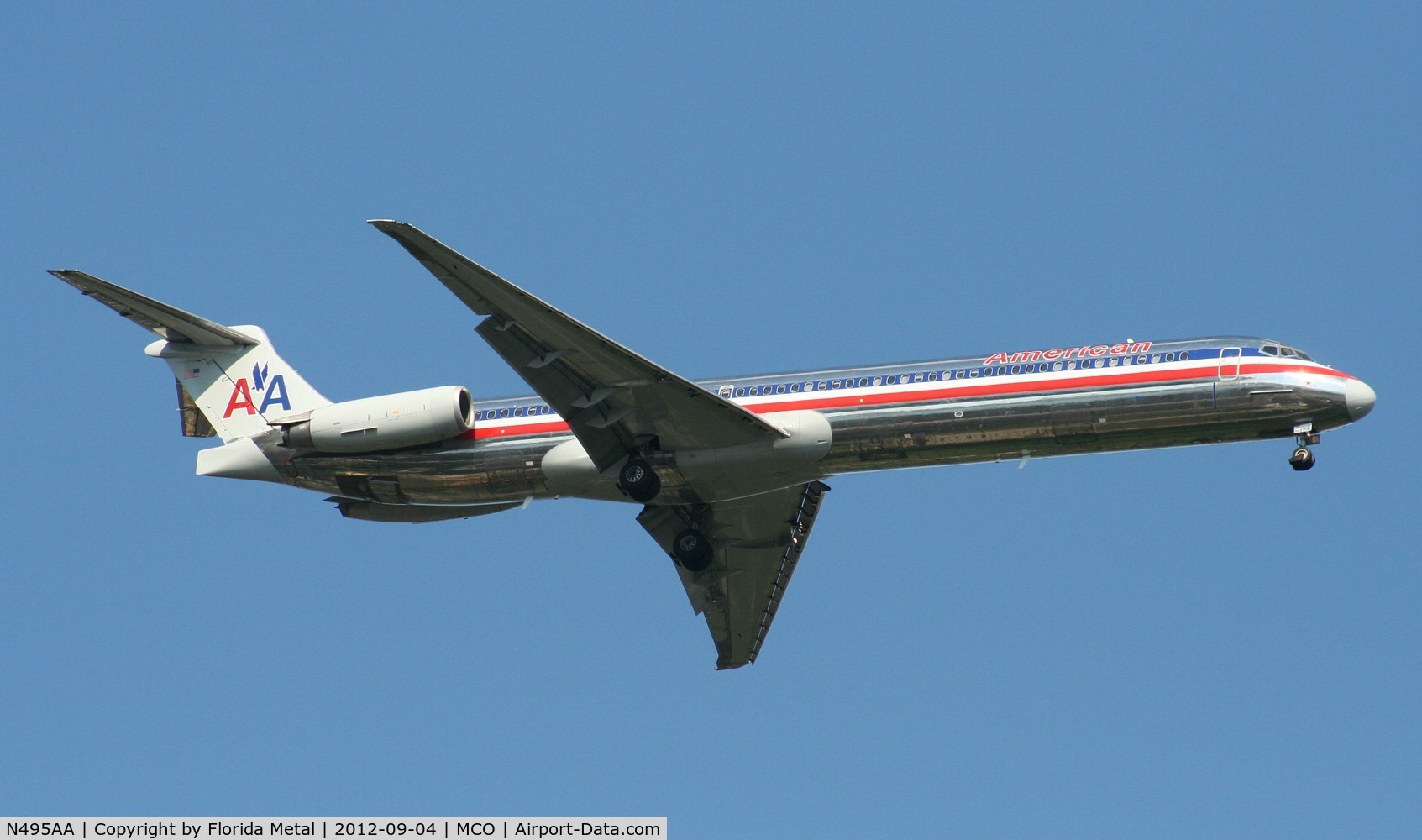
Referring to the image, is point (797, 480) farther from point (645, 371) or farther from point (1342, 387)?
point (1342, 387)

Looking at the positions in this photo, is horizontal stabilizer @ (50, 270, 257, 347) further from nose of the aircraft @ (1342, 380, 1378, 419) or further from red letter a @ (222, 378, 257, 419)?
nose of the aircraft @ (1342, 380, 1378, 419)

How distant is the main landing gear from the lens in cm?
2855

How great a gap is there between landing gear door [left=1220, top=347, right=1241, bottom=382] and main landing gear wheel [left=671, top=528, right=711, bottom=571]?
11257mm

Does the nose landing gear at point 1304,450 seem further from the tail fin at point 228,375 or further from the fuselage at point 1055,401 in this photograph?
the tail fin at point 228,375

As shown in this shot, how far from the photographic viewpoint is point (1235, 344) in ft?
96.1

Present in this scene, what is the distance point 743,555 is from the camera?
3638 centimetres

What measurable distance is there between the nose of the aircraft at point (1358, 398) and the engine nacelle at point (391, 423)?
15.8 meters

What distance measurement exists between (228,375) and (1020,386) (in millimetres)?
16315

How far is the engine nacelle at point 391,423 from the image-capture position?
31781 millimetres

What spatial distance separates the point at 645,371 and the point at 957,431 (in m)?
5.61

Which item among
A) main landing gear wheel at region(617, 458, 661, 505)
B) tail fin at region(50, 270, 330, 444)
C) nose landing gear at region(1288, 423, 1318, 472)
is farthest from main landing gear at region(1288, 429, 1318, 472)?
tail fin at region(50, 270, 330, 444)

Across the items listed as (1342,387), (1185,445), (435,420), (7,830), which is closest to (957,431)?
(1185,445)

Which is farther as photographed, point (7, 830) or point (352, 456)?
point (352, 456)

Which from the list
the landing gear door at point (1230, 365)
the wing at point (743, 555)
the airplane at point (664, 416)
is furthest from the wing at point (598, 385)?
the landing gear door at point (1230, 365)
